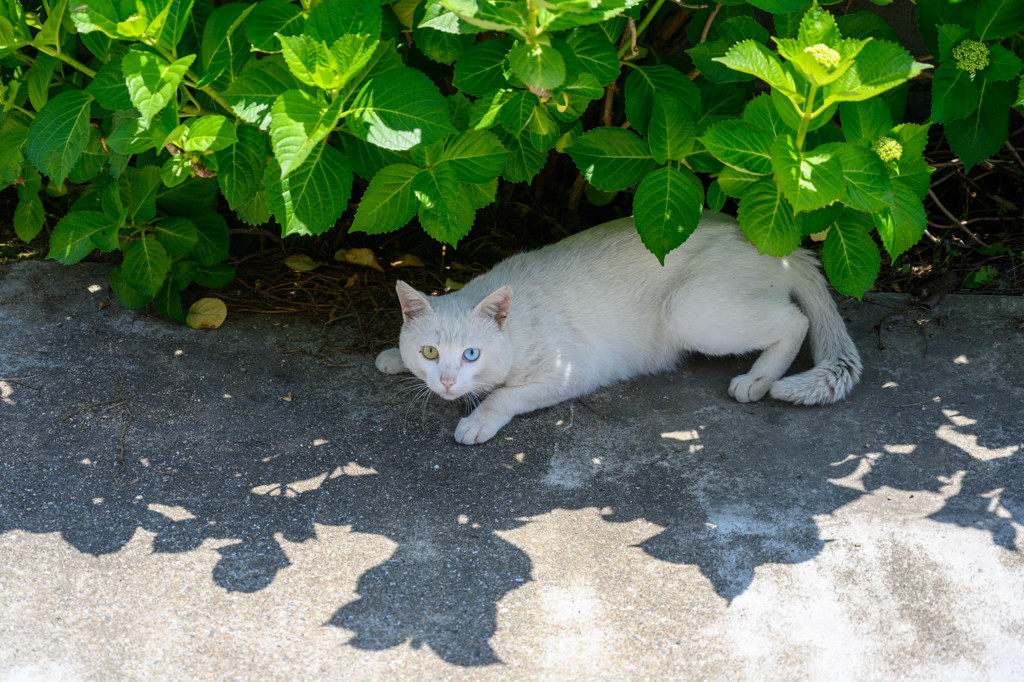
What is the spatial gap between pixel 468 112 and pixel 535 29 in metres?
0.48

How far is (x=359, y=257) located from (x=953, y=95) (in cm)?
238

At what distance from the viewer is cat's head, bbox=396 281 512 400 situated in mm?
2967

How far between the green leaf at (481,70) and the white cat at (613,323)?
74 cm

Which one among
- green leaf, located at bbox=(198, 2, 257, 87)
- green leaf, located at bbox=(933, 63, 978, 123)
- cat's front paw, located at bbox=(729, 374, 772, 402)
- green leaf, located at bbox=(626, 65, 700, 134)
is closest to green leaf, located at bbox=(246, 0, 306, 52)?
green leaf, located at bbox=(198, 2, 257, 87)

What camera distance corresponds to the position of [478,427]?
2.95 metres

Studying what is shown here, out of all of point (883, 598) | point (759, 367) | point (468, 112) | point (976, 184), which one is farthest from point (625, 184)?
point (976, 184)

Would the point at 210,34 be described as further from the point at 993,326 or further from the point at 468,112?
the point at 993,326

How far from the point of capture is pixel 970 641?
6.76 feet

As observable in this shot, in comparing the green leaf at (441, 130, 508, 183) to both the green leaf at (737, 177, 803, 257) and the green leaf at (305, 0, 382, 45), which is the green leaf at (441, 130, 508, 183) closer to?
the green leaf at (305, 0, 382, 45)

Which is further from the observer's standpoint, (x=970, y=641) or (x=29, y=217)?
(x=29, y=217)

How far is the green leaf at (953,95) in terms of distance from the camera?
2758mm

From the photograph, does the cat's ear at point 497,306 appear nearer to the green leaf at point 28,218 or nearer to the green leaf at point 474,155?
the green leaf at point 474,155

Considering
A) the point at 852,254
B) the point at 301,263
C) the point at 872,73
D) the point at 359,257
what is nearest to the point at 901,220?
the point at 852,254

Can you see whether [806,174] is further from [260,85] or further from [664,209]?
[260,85]
